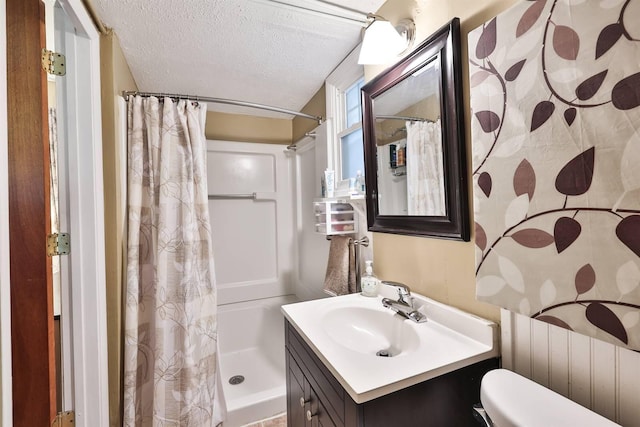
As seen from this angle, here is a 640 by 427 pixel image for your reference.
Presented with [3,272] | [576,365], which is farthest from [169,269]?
[576,365]

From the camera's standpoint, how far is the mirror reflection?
3.37 ft

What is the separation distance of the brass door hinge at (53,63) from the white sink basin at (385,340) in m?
1.26

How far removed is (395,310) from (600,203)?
2.42 ft

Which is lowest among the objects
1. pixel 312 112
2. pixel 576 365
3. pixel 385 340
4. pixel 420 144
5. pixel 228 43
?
pixel 385 340

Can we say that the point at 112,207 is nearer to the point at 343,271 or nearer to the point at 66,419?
the point at 66,419

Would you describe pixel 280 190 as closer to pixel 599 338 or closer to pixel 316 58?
pixel 316 58

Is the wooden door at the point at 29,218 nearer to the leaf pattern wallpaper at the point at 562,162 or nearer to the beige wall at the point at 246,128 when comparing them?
the leaf pattern wallpaper at the point at 562,162

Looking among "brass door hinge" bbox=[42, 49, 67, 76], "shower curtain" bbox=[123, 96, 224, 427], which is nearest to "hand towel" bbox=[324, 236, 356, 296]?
"shower curtain" bbox=[123, 96, 224, 427]

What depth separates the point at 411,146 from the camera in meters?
1.15

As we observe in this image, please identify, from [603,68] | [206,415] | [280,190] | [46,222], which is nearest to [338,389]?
[603,68]

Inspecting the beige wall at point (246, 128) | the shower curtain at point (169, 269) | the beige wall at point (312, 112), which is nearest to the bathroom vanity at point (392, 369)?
the shower curtain at point (169, 269)

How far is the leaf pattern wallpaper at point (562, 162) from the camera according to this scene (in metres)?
0.53

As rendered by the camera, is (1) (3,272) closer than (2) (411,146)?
Yes

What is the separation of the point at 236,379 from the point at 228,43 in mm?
2260
